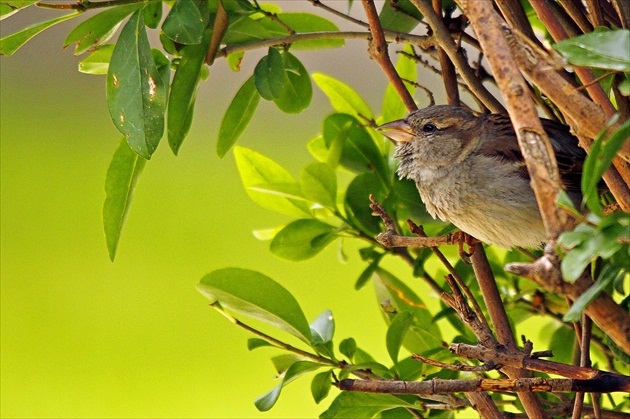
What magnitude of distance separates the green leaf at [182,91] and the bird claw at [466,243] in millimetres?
415

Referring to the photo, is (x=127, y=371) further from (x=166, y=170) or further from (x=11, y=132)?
(x=11, y=132)

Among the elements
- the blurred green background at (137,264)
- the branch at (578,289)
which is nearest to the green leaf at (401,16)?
the branch at (578,289)

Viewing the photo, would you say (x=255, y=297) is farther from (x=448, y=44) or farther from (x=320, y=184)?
(x=448, y=44)

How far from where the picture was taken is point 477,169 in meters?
1.53

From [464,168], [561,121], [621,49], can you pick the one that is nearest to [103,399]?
[464,168]

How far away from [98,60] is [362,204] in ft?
1.52

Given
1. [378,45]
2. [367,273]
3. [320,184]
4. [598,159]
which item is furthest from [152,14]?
[598,159]

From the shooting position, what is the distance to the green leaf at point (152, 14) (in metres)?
1.08

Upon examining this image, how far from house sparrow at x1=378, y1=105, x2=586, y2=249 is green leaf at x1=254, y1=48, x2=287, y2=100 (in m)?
0.35

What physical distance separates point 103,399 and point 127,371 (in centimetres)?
21

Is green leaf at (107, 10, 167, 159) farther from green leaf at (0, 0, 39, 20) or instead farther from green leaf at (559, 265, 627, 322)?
green leaf at (559, 265, 627, 322)

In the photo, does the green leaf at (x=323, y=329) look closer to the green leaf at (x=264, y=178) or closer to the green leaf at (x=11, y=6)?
the green leaf at (x=264, y=178)

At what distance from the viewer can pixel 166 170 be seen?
208 inches

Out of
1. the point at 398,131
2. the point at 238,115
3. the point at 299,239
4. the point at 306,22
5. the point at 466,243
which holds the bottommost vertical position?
the point at 466,243
